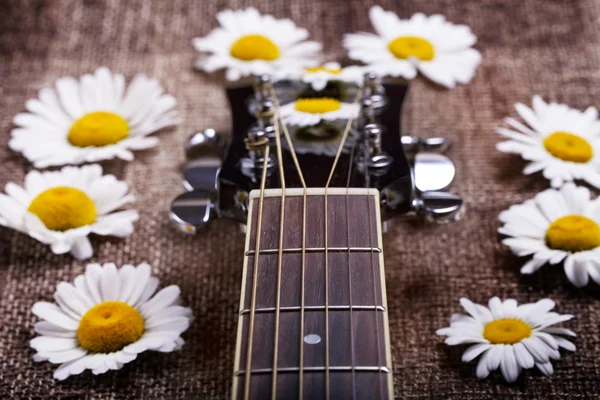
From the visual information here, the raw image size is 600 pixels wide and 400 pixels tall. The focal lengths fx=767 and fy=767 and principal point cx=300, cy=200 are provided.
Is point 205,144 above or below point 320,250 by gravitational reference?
above

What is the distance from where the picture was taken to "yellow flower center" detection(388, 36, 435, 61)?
829 millimetres

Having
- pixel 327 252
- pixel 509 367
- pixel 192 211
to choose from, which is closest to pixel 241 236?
pixel 192 211

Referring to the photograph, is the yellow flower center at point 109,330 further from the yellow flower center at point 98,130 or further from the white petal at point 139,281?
the yellow flower center at point 98,130

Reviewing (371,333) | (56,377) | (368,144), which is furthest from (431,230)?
(56,377)

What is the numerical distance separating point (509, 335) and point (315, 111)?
27cm

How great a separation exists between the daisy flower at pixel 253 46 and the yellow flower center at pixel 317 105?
0.10 m

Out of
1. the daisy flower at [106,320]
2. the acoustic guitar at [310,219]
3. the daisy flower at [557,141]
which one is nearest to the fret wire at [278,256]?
the acoustic guitar at [310,219]

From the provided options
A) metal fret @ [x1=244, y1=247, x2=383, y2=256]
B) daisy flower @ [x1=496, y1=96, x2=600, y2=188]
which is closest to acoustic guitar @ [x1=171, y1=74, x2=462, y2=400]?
metal fret @ [x1=244, y1=247, x2=383, y2=256]

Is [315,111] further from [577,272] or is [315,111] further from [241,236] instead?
[577,272]

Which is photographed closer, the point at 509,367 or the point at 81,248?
the point at 509,367

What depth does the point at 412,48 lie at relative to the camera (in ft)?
2.74

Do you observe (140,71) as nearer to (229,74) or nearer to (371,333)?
(229,74)

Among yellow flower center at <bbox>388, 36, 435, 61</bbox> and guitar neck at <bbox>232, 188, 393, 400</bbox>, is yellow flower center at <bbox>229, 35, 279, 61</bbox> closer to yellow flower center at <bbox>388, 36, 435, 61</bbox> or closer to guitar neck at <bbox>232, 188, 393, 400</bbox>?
yellow flower center at <bbox>388, 36, 435, 61</bbox>

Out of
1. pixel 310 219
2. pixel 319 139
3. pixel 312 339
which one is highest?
pixel 319 139
